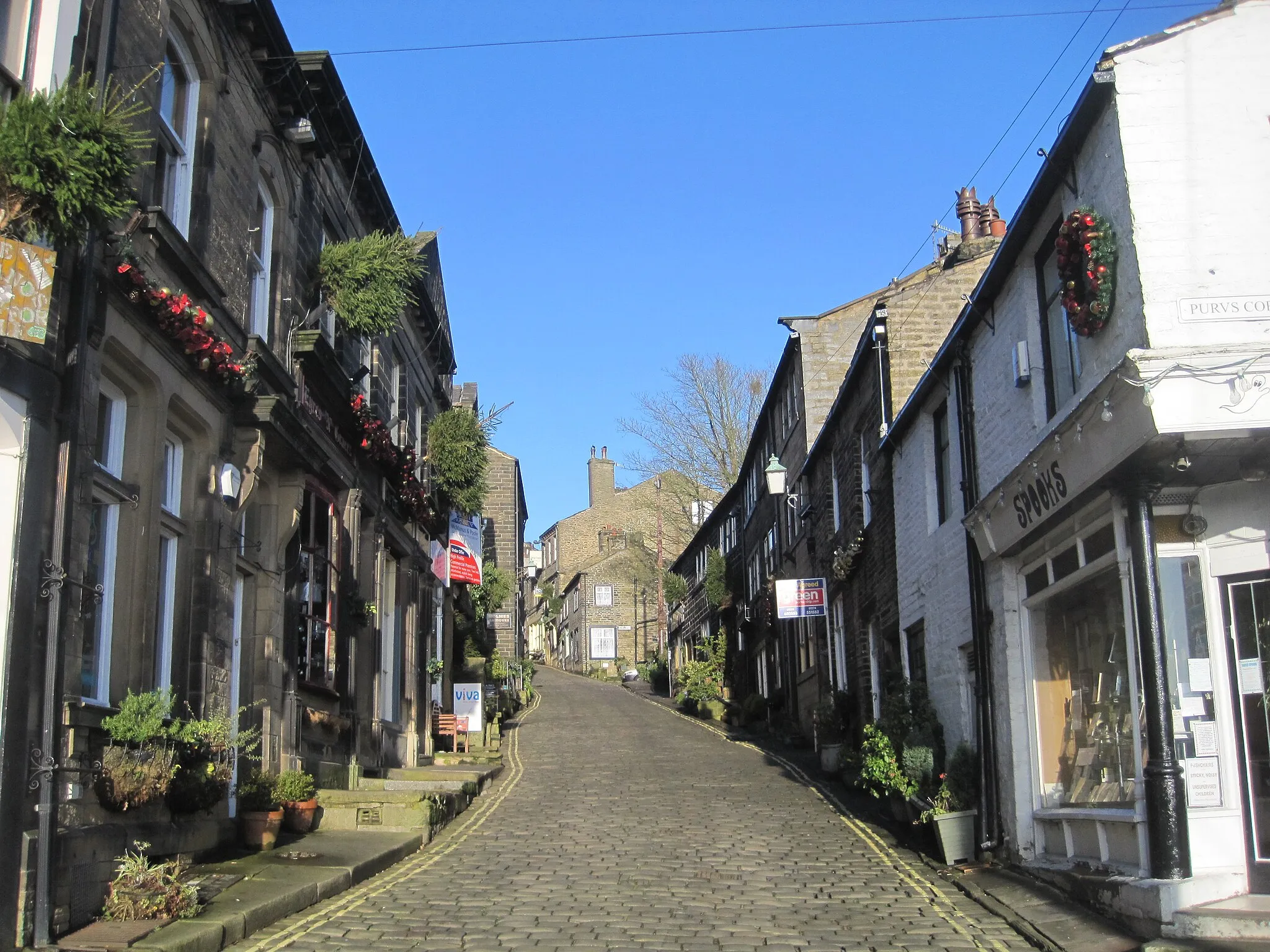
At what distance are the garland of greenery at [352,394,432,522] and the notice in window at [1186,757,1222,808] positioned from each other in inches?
441

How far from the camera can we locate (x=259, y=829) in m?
11.2

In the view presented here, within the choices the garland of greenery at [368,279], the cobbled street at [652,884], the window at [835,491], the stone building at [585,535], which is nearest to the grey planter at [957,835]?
the cobbled street at [652,884]

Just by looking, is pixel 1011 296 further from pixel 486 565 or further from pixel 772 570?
pixel 486 565

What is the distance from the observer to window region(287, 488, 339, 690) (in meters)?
14.4

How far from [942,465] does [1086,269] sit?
19.8 ft

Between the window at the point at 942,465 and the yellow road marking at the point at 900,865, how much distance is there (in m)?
3.71

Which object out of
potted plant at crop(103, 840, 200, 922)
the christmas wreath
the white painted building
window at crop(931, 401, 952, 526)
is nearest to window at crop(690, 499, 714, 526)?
window at crop(931, 401, 952, 526)

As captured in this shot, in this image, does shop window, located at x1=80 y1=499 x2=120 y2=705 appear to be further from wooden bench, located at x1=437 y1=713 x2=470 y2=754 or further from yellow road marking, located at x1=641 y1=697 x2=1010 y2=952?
wooden bench, located at x1=437 y1=713 x2=470 y2=754

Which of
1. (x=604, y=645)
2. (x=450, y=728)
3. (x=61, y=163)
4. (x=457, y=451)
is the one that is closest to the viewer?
(x=61, y=163)

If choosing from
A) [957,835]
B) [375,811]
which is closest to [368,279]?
[375,811]

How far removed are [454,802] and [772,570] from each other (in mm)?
16745

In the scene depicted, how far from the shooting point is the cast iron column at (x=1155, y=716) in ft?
26.7

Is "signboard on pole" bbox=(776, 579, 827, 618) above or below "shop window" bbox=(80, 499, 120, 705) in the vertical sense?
above

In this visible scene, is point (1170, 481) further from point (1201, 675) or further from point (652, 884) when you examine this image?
point (652, 884)
